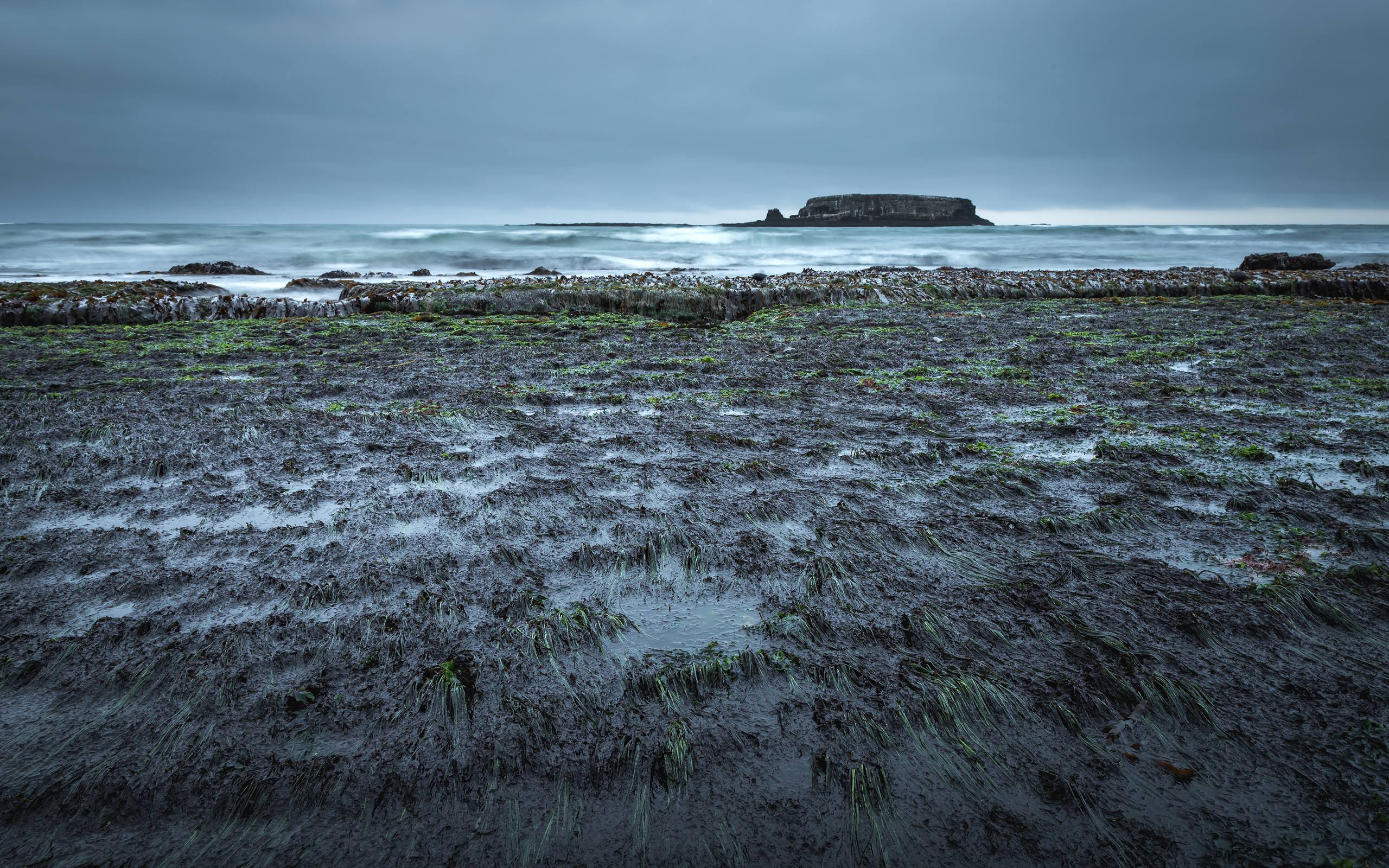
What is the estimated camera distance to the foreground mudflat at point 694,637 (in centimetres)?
147

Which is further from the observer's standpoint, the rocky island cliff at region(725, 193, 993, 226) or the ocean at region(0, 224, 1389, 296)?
the rocky island cliff at region(725, 193, 993, 226)

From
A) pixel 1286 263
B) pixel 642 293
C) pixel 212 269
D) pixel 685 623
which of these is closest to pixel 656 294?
pixel 642 293

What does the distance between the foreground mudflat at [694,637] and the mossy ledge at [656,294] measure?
720cm

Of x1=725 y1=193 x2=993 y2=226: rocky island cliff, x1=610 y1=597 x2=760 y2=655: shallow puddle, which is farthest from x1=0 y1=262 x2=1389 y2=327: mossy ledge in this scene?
x1=725 y1=193 x2=993 y2=226: rocky island cliff

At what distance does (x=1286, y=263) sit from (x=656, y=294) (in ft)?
64.2

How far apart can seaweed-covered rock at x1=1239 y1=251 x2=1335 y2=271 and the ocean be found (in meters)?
5.60

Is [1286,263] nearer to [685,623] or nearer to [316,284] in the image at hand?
[685,623]

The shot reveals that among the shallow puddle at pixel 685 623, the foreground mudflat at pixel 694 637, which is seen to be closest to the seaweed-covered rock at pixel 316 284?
the foreground mudflat at pixel 694 637

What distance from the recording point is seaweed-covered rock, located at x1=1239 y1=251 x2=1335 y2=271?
18.4 meters

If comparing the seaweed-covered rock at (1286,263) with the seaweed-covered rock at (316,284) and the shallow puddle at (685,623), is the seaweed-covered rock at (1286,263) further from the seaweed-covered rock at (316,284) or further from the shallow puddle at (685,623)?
the seaweed-covered rock at (316,284)

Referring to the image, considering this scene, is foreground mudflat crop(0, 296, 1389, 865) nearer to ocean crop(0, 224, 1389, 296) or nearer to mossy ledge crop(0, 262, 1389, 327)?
mossy ledge crop(0, 262, 1389, 327)

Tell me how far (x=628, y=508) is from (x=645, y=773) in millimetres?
1572

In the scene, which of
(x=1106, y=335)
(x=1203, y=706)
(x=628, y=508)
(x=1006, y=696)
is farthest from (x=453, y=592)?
(x=1106, y=335)

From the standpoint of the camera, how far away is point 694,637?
2.16 m
